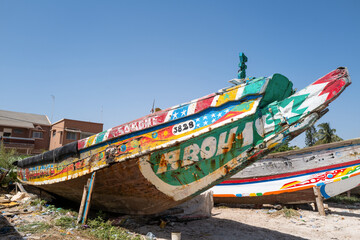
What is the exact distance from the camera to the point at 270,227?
221 inches

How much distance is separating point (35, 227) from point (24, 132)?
22187 millimetres

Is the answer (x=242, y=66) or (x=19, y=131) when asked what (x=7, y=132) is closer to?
(x=19, y=131)

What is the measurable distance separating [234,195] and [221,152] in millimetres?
4906

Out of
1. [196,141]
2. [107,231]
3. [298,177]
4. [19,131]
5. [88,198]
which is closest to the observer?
[196,141]

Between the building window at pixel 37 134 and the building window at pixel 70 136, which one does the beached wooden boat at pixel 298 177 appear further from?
the building window at pixel 37 134

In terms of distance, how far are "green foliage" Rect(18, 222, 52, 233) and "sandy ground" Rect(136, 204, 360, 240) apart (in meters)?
1.69

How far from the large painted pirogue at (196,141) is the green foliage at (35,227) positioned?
39.9 inches

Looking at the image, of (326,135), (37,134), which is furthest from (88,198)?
(326,135)

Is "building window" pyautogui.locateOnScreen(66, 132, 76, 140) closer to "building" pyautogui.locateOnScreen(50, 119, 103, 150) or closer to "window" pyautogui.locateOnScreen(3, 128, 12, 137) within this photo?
"building" pyautogui.locateOnScreen(50, 119, 103, 150)

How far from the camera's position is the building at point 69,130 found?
21750mm

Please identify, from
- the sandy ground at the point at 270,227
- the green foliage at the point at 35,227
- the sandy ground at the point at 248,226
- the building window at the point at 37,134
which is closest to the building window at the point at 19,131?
the building window at the point at 37,134

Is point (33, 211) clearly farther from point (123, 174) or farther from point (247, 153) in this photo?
point (247, 153)

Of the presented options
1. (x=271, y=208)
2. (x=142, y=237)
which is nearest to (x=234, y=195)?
(x=271, y=208)

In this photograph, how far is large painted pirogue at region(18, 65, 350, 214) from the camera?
3324mm
